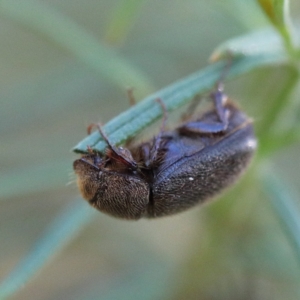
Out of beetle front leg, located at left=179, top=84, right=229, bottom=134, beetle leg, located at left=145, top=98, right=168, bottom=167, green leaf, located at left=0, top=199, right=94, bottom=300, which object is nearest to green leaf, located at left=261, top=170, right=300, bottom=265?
beetle front leg, located at left=179, top=84, right=229, bottom=134

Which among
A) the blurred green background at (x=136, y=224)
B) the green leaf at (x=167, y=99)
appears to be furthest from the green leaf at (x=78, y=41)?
the green leaf at (x=167, y=99)

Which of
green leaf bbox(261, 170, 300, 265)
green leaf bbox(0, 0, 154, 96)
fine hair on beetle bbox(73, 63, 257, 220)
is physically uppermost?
green leaf bbox(0, 0, 154, 96)

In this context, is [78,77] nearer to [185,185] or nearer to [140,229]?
[185,185]

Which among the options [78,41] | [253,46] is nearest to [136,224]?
[78,41]

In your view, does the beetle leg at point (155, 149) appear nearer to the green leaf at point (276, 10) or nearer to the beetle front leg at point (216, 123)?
the beetle front leg at point (216, 123)

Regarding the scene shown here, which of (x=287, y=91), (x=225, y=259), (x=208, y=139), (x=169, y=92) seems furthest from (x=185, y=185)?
(x=225, y=259)

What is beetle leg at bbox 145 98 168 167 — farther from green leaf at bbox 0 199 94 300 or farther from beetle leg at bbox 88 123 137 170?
green leaf at bbox 0 199 94 300

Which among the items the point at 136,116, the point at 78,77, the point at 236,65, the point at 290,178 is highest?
the point at 78,77
